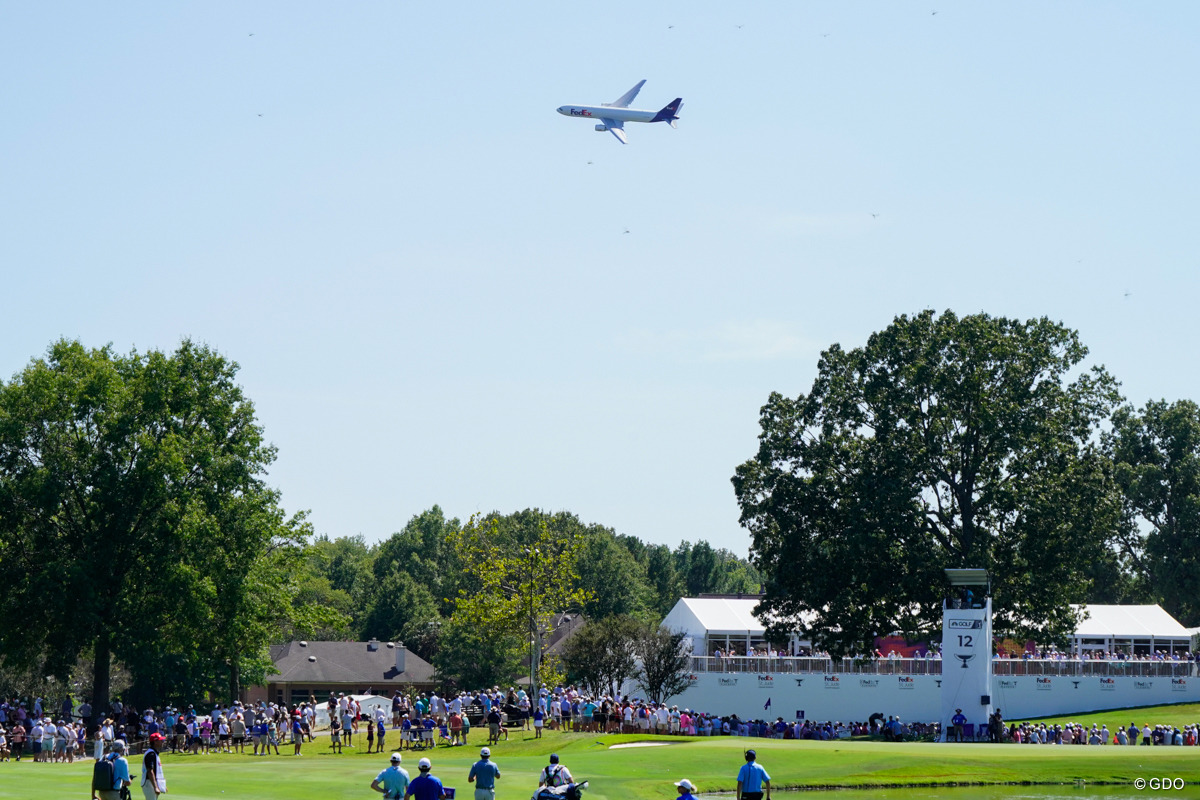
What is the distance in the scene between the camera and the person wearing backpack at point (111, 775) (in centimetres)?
2123

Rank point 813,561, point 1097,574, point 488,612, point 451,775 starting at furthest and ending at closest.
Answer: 1. point 1097,574
2. point 813,561
3. point 488,612
4. point 451,775

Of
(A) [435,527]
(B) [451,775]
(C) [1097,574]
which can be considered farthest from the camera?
(A) [435,527]

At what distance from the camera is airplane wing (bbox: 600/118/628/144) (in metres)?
64.3

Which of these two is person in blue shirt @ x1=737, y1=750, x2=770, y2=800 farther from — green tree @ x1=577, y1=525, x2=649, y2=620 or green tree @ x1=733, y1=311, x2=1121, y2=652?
green tree @ x1=577, y1=525, x2=649, y2=620

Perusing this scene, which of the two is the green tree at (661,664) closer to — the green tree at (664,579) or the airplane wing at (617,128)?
the airplane wing at (617,128)

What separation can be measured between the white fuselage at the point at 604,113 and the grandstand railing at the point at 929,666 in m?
26.9

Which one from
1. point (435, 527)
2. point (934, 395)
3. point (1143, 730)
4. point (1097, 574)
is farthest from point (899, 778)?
point (435, 527)

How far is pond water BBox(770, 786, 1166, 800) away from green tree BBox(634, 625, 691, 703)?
91.0 ft

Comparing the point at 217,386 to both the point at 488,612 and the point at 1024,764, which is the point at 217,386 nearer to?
the point at 488,612

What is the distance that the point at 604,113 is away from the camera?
65.1 metres

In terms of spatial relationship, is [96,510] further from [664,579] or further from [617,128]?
[664,579]

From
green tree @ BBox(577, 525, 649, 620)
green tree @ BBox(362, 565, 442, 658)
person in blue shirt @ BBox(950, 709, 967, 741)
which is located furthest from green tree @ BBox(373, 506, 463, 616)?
person in blue shirt @ BBox(950, 709, 967, 741)

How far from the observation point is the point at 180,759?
1682 inches

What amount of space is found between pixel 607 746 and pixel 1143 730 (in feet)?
78.7
